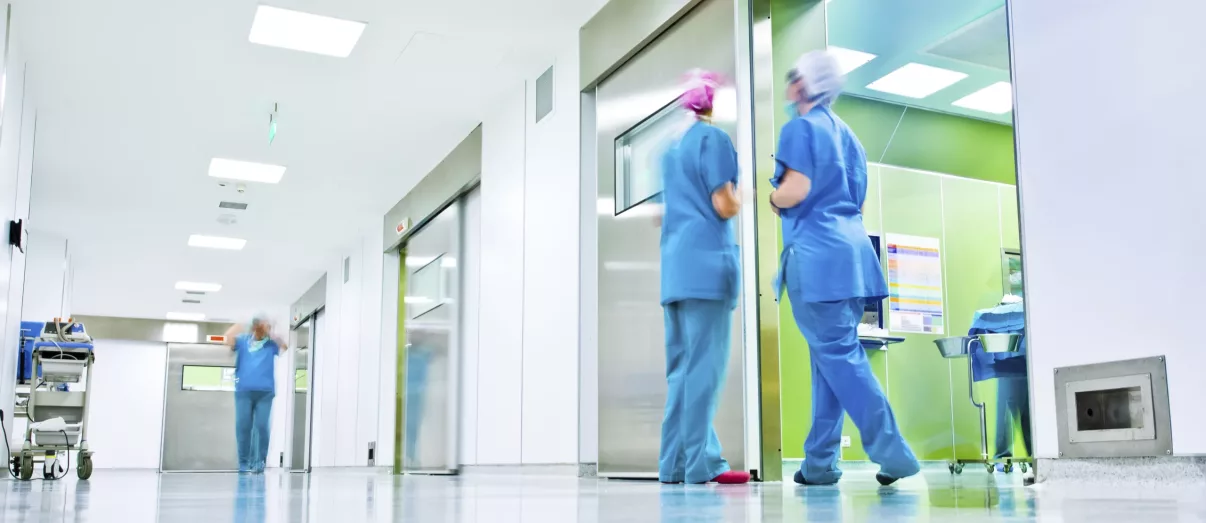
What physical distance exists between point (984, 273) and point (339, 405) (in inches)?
321

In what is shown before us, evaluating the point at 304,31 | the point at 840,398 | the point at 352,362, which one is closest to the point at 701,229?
the point at 840,398

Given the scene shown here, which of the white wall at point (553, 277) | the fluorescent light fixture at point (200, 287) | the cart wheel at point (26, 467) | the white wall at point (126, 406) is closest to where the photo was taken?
the white wall at point (553, 277)

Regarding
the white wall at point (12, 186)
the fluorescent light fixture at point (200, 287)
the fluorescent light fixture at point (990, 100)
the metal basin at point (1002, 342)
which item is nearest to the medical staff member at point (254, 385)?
the fluorescent light fixture at point (200, 287)

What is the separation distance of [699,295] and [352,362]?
9.03 m

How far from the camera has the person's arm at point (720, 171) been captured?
3977 millimetres

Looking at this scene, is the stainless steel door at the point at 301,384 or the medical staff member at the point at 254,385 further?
the stainless steel door at the point at 301,384

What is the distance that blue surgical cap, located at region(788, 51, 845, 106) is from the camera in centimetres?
377

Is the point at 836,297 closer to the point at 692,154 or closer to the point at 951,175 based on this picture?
the point at 692,154

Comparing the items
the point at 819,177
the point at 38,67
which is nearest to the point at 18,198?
the point at 38,67

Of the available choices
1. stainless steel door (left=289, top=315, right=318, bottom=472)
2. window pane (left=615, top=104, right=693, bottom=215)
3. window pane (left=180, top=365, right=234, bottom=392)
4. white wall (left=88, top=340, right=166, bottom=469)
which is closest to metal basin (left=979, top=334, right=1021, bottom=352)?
window pane (left=615, top=104, right=693, bottom=215)

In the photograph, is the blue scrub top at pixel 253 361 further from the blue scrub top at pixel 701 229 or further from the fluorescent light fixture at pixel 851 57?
the blue scrub top at pixel 701 229

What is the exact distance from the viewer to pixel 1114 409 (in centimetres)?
293

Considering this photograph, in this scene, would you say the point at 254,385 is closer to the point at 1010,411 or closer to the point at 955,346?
the point at 955,346

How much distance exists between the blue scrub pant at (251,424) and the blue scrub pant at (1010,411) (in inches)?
368
